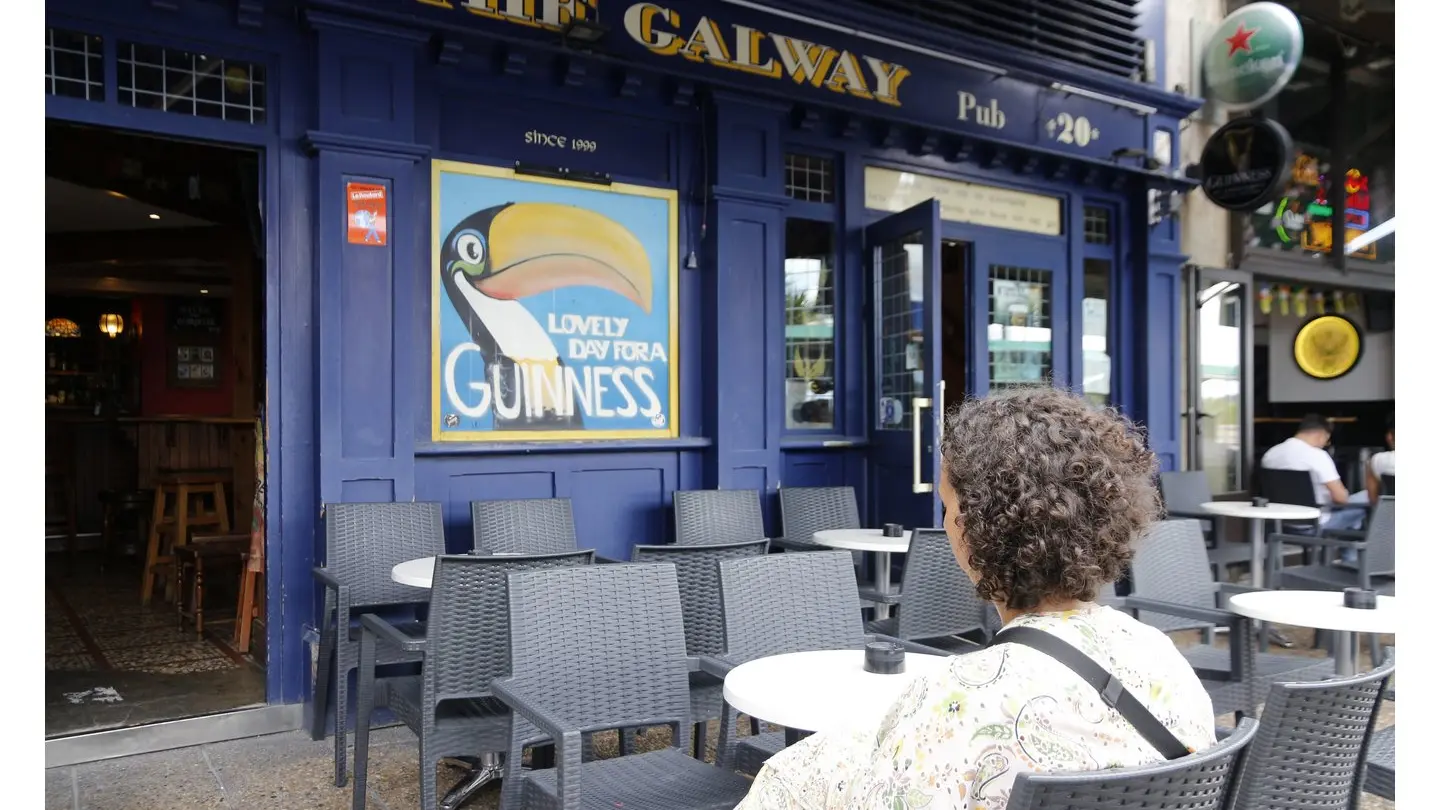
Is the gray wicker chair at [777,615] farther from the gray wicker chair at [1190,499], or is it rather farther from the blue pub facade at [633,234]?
the gray wicker chair at [1190,499]

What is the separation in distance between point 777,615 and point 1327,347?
9935 millimetres

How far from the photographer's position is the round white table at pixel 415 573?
3.66 m

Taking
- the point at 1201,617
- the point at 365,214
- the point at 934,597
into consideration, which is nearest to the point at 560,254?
the point at 365,214

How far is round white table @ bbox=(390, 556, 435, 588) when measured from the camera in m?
3.66

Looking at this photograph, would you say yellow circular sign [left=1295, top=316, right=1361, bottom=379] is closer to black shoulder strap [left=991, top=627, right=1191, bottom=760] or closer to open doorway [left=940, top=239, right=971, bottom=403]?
open doorway [left=940, top=239, right=971, bottom=403]

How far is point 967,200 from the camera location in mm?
6902

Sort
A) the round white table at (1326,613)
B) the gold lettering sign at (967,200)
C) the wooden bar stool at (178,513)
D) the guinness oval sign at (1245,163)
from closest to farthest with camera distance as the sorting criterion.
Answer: the round white table at (1326,613) < the gold lettering sign at (967,200) < the guinness oval sign at (1245,163) < the wooden bar stool at (178,513)

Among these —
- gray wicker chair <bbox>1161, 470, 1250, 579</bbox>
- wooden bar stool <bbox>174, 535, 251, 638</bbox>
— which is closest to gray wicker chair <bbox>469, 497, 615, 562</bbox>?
wooden bar stool <bbox>174, 535, 251, 638</bbox>

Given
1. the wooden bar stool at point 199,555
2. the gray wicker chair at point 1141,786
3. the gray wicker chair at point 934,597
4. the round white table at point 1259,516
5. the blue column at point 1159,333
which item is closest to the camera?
the gray wicker chair at point 1141,786

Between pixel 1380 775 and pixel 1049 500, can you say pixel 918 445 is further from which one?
pixel 1049 500

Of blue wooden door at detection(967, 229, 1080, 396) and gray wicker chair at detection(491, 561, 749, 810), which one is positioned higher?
blue wooden door at detection(967, 229, 1080, 396)

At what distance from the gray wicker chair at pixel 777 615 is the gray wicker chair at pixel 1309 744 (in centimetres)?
108

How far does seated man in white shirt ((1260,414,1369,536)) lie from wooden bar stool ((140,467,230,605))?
762cm

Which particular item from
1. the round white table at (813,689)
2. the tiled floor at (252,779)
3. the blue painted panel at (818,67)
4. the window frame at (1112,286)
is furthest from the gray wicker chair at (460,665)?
the window frame at (1112,286)
